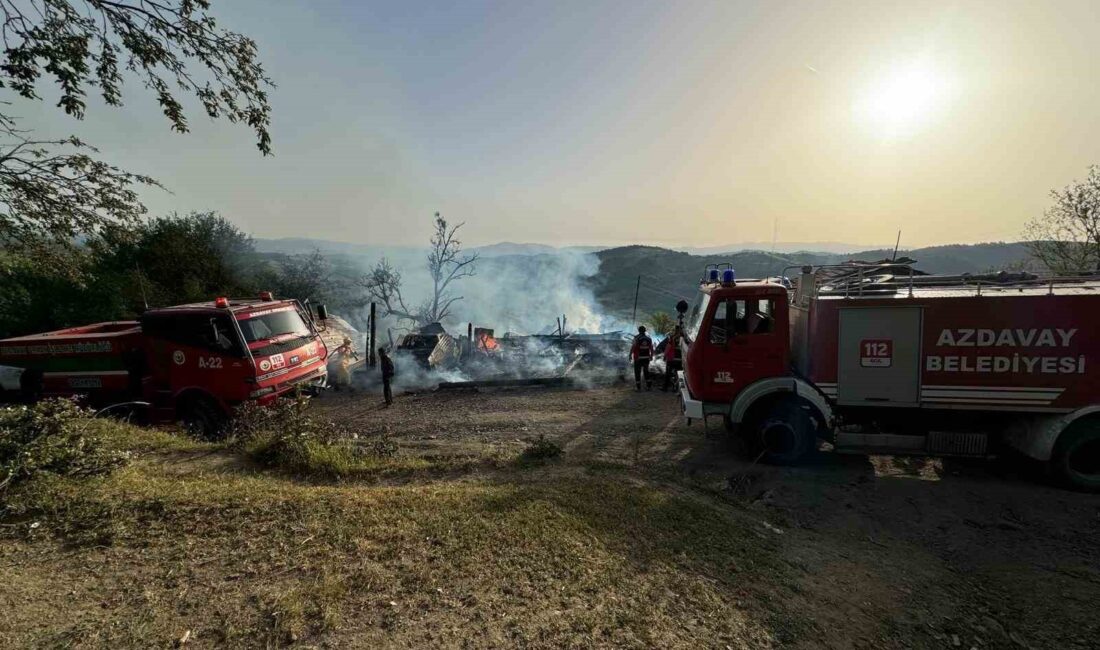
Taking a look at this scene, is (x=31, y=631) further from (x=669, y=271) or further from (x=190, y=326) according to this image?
(x=669, y=271)

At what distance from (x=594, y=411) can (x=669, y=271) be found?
70.0 meters

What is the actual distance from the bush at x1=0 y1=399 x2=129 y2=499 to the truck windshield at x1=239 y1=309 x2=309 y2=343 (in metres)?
3.05

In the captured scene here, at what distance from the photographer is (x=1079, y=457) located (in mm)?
6285

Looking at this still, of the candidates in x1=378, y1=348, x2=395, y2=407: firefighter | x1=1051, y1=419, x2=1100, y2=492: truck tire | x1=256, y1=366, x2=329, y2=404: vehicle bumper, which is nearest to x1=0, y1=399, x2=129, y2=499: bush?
x1=256, y1=366, x2=329, y2=404: vehicle bumper

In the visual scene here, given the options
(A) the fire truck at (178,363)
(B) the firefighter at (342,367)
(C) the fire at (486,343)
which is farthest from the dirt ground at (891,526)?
(C) the fire at (486,343)

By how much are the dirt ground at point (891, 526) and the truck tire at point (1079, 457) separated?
32cm

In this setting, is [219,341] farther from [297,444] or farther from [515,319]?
[515,319]

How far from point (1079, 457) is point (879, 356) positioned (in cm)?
281

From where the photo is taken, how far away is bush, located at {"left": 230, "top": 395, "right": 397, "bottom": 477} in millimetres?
6180

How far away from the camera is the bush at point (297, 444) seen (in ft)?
20.3

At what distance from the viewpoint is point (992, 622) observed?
157 inches

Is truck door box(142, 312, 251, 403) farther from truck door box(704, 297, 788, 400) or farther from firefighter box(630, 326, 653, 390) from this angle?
firefighter box(630, 326, 653, 390)

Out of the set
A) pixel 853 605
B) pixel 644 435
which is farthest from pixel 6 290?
pixel 853 605

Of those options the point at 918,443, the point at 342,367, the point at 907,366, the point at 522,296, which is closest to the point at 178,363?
the point at 342,367
